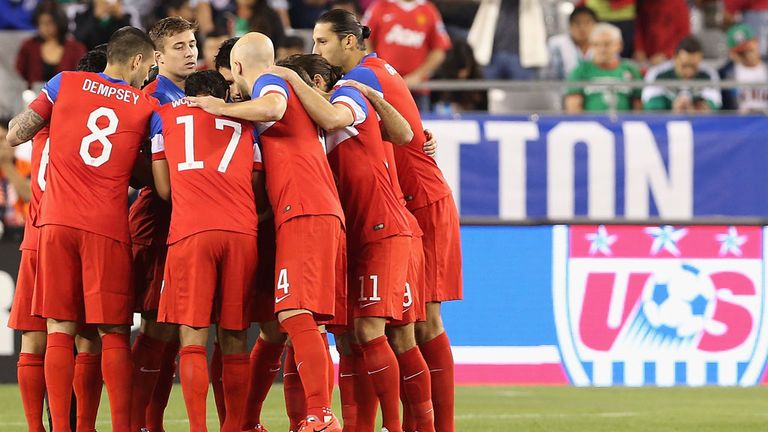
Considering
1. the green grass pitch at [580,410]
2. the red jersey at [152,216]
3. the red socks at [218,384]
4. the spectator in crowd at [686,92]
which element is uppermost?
the spectator in crowd at [686,92]

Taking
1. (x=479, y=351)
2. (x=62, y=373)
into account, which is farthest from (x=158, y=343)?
(x=479, y=351)

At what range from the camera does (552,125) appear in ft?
41.4

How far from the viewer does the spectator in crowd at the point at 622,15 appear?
1496 centimetres

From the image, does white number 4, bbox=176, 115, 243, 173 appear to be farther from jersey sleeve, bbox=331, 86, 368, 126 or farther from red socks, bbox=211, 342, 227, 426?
red socks, bbox=211, 342, 227, 426

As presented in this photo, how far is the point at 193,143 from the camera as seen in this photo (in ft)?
22.8

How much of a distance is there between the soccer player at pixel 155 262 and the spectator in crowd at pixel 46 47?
6.13 metres

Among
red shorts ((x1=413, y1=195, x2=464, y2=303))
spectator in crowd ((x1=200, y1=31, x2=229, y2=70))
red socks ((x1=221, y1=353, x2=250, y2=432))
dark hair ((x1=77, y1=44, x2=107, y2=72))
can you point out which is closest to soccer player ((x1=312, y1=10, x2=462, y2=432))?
red shorts ((x1=413, y1=195, x2=464, y2=303))

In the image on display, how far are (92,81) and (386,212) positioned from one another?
5.45 feet

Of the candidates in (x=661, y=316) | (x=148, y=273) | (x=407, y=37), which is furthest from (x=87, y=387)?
(x=407, y=37)

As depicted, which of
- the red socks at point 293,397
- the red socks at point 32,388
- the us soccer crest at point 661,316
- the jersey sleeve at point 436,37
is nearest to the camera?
the red socks at point 32,388

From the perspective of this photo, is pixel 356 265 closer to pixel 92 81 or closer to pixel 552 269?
pixel 92 81

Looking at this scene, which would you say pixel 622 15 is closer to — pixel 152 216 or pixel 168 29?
pixel 168 29

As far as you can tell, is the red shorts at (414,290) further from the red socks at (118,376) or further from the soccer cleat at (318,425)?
the red socks at (118,376)

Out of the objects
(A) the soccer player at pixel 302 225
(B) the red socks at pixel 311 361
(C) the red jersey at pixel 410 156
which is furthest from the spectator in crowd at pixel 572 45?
(B) the red socks at pixel 311 361
